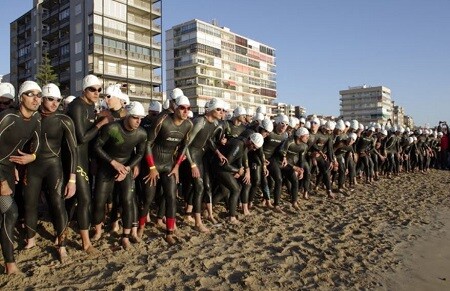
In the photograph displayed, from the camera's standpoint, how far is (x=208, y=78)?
76.6 meters

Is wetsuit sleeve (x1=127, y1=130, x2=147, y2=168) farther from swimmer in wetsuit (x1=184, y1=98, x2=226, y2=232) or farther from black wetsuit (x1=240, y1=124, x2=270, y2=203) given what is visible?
black wetsuit (x1=240, y1=124, x2=270, y2=203)

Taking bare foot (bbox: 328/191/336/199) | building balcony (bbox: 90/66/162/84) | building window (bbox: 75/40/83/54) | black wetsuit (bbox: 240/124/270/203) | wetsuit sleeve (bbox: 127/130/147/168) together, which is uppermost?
building window (bbox: 75/40/83/54)

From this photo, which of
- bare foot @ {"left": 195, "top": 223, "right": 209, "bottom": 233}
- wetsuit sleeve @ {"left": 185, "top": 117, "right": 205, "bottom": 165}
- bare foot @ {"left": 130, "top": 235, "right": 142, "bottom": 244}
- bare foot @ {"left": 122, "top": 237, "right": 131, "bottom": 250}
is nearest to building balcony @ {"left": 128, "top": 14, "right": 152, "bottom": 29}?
wetsuit sleeve @ {"left": 185, "top": 117, "right": 205, "bottom": 165}

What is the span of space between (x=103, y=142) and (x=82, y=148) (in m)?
0.32

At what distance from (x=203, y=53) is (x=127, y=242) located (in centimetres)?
7308

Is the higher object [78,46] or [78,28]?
[78,28]

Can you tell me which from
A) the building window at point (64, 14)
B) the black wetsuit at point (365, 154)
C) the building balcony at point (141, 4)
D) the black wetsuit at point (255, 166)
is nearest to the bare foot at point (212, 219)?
the black wetsuit at point (255, 166)

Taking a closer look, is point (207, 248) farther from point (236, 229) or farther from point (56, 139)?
point (56, 139)

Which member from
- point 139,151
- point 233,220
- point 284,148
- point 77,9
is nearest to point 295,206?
point 284,148

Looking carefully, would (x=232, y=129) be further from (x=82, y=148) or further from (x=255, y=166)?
(x=82, y=148)

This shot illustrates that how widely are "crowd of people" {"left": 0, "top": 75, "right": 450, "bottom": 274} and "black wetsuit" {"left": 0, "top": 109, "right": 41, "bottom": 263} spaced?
11 mm

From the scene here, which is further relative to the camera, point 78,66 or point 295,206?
point 78,66

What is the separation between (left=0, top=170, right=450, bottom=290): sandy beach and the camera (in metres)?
4.31

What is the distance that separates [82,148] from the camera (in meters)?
5.51
